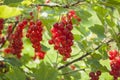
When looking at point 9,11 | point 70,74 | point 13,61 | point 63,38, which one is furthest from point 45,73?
point 70,74

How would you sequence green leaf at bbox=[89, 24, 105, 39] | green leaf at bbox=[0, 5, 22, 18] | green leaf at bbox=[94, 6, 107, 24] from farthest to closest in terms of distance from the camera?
1. green leaf at bbox=[89, 24, 105, 39]
2. green leaf at bbox=[94, 6, 107, 24]
3. green leaf at bbox=[0, 5, 22, 18]

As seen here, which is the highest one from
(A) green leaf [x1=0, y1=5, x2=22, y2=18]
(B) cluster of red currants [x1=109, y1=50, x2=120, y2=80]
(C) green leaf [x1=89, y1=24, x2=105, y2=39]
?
(A) green leaf [x1=0, y1=5, x2=22, y2=18]

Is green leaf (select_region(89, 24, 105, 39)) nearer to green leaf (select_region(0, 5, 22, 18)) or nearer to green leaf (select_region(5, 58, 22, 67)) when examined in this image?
green leaf (select_region(5, 58, 22, 67))

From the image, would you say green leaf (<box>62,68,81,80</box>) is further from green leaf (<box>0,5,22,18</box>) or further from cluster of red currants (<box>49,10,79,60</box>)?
green leaf (<box>0,5,22,18</box>)

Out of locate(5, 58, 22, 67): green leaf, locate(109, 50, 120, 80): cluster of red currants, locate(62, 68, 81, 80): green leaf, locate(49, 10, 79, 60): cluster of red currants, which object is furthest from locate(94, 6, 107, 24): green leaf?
locate(62, 68, 81, 80): green leaf

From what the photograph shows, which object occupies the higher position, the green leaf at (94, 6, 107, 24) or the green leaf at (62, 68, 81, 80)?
the green leaf at (94, 6, 107, 24)

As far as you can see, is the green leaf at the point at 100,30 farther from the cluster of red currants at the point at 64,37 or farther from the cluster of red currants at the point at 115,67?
the cluster of red currants at the point at 64,37

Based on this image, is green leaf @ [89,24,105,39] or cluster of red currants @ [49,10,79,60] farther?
green leaf @ [89,24,105,39]

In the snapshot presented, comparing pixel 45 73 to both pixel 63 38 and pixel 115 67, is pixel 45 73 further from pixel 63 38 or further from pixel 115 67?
pixel 115 67

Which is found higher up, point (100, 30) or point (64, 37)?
point (64, 37)

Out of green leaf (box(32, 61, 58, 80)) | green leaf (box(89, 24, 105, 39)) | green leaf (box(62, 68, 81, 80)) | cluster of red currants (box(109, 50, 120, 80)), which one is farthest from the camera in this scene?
green leaf (box(62, 68, 81, 80))

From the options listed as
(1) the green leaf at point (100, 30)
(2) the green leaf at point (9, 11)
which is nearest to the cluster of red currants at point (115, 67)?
(1) the green leaf at point (100, 30)

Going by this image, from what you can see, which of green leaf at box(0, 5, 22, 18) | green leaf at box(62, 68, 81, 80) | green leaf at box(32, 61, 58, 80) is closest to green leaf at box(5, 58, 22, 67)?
green leaf at box(32, 61, 58, 80)

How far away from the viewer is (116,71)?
1644mm
